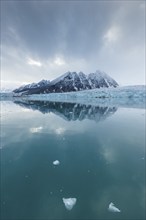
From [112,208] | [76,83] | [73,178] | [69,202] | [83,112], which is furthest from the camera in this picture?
[76,83]

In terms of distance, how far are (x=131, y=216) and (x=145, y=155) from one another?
4563mm

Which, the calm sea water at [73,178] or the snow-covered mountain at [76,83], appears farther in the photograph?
the snow-covered mountain at [76,83]

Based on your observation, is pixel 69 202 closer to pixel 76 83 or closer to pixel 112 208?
pixel 112 208

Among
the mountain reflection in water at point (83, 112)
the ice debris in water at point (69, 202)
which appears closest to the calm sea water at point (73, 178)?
the ice debris in water at point (69, 202)

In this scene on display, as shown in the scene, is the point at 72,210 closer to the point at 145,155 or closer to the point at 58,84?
the point at 145,155

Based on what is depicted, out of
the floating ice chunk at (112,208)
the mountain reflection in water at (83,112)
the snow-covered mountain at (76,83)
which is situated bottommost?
the floating ice chunk at (112,208)

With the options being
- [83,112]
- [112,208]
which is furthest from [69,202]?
[83,112]

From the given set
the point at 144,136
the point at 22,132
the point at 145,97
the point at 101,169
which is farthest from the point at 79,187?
the point at 145,97

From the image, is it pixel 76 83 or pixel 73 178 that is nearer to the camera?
pixel 73 178

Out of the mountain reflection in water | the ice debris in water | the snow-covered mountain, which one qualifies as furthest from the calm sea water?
the snow-covered mountain

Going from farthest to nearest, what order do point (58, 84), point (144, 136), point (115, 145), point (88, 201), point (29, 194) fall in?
point (58, 84) → point (144, 136) → point (115, 145) → point (29, 194) → point (88, 201)

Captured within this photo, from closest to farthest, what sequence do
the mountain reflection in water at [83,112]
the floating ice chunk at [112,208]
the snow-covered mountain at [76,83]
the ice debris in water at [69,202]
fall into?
the floating ice chunk at [112,208] → the ice debris in water at [69,202] → the mountain reflection in water at [83,112] → the snow-covered mountain at [76,83]

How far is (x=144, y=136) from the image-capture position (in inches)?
477

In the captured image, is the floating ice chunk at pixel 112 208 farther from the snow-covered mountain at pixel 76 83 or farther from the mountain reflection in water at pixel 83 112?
the snow-covered mountain at pixel 76 83
